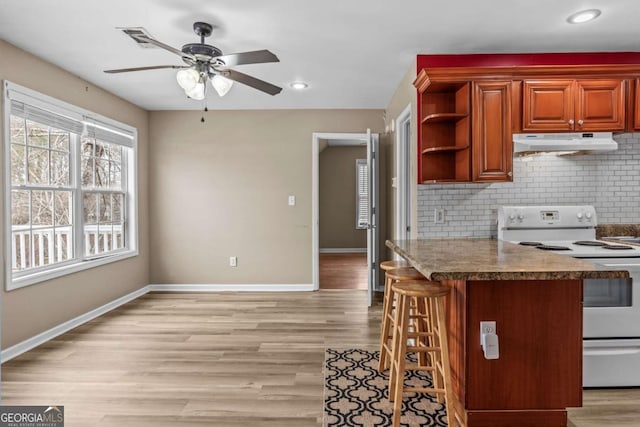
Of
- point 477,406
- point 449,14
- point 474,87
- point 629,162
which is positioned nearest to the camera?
point 477,406

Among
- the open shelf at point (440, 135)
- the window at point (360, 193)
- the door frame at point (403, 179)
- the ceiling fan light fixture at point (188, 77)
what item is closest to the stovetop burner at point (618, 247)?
the open shelf at point (440, 135)

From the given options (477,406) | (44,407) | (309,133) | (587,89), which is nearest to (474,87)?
(587,89)

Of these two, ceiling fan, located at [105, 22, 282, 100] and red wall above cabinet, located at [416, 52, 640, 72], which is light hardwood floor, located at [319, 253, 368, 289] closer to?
red wall above cabinet, located at [416, 52, 640, 72]

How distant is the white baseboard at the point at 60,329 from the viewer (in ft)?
9.55

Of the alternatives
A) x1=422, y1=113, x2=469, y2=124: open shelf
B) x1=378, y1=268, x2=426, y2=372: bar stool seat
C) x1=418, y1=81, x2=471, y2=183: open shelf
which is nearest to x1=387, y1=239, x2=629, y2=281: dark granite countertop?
x1=378, y1=268, x2=426, y2=372: bar stool seat

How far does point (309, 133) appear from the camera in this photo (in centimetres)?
502

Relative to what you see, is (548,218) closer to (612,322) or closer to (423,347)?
(612,322)

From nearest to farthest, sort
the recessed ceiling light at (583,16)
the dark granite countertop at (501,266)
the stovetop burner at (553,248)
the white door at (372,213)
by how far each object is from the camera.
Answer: the dark granite countertop at (501,266), the recessed ceiling light at (583,16), the stovetop burner at (553,248), the white door at (372,213)

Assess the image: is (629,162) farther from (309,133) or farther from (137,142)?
(137,142)

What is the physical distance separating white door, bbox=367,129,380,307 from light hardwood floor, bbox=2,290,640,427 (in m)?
0.50

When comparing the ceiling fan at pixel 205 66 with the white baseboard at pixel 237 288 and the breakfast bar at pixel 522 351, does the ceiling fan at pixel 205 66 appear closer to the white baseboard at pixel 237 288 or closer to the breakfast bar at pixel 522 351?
the breakfast bar at pixel 522 351

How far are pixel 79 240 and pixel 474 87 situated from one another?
3867 millimetres

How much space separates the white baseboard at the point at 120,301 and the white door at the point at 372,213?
92 cm

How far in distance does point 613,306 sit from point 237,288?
4001mm
